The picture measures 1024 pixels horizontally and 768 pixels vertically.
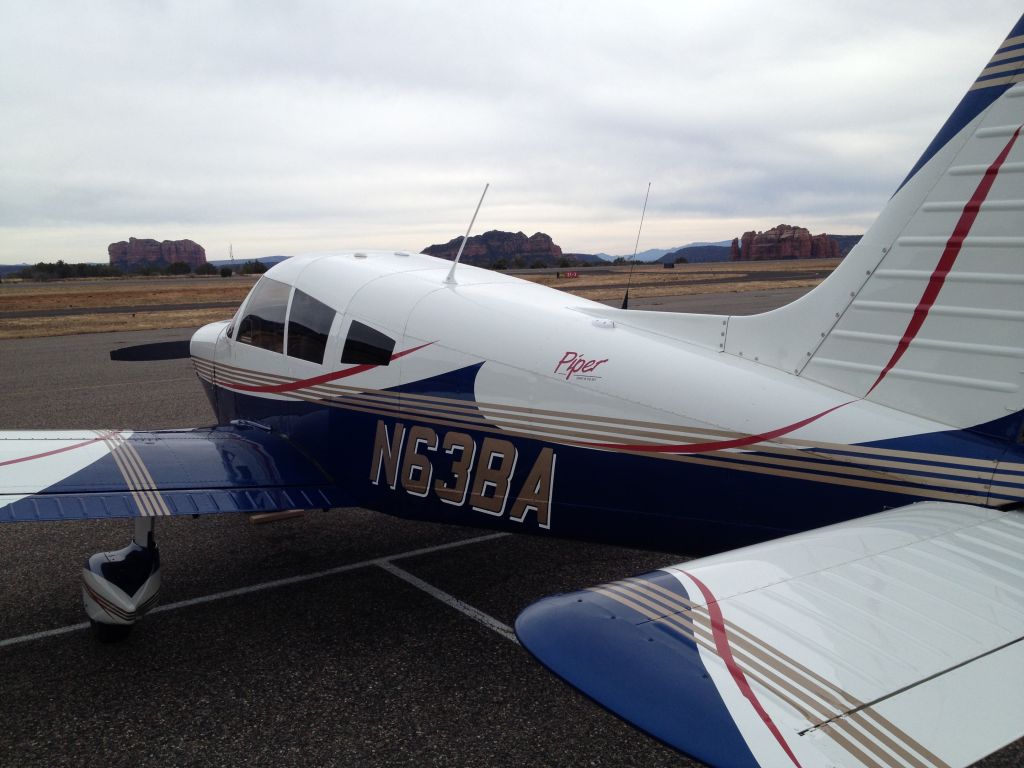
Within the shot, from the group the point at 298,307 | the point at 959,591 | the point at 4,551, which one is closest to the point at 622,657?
the point at 959,591

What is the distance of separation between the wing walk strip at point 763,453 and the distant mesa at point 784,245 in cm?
11630

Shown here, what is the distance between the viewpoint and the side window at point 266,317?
6.01 metres

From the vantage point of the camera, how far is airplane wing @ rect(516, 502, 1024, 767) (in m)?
1.57

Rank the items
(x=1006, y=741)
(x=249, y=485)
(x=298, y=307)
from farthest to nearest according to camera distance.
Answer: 1. (x=298, y=307)
2. (x=249, y=485)
3. (x=1006, y=741)

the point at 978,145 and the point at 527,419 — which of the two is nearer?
the point at 978,145

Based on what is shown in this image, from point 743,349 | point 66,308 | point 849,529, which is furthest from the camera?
point 66,308

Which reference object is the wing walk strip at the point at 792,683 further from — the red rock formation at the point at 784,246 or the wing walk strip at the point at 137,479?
the red rock formation at the point at 784,246

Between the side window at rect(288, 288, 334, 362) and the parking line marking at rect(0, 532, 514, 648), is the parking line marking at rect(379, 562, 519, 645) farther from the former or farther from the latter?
the side window at rect(288, 288, 334, 362)

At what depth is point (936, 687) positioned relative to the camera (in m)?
1.72

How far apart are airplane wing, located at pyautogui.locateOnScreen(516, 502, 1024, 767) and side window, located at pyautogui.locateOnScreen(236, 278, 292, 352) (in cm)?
457

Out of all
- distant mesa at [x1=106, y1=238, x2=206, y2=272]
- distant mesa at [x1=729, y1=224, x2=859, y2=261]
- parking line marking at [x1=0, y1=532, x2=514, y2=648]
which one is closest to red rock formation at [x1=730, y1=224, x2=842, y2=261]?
distant mesa at [x1=729, y1=224, x2=859, y2=261]

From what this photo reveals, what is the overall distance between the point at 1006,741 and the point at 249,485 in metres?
4.82

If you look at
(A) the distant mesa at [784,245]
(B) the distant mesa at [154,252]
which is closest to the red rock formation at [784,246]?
(A) the distant mesa at [784,245]

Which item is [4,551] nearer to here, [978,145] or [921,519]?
A: [921,519]
